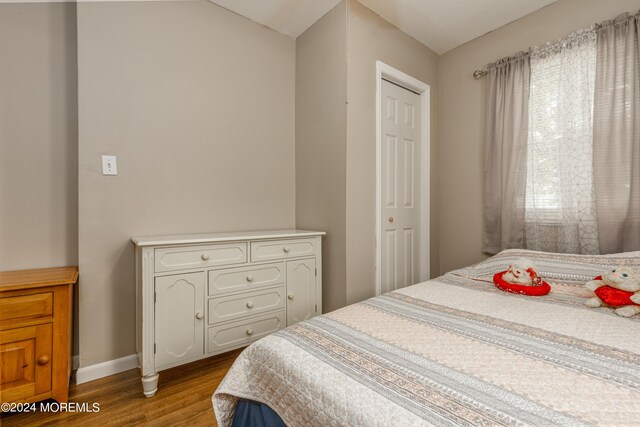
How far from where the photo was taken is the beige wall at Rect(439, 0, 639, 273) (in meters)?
2.34

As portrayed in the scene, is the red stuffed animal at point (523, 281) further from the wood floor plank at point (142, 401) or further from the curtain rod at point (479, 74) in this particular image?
the curtain rod at point (479, 74)

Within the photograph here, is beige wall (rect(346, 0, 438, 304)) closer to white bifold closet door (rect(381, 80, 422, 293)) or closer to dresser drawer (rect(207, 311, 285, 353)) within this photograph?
white bifold closet door (rect(381, 80, 422, 293))

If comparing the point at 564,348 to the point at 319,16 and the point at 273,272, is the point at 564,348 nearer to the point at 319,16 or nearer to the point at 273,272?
the point at 273,272

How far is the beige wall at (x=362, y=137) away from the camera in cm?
219

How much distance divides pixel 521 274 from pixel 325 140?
1.57m

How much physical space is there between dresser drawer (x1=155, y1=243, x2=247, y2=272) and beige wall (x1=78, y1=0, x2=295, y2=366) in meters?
0.45

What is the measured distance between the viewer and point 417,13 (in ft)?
7.67

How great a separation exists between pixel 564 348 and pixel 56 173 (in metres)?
2.59

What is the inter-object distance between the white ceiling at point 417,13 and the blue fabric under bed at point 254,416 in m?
2.51

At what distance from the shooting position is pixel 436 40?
2695mm

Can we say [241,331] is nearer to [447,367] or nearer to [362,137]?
[447,367]

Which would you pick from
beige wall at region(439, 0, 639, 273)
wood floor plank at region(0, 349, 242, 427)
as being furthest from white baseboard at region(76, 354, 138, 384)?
beige wall at region(439, 0, 639, 273)

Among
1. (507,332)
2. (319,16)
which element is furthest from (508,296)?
(319,16)

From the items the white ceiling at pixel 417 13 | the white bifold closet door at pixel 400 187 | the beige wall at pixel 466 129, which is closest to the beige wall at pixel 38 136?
the white ceiling at pixel 417 13
